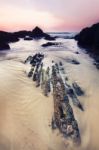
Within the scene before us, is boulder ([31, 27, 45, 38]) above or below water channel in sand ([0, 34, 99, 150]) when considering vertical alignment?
below

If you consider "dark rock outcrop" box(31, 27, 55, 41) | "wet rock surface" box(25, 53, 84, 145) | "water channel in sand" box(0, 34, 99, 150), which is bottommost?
"dark rock outcrop" box(31, 27, 55, 41)

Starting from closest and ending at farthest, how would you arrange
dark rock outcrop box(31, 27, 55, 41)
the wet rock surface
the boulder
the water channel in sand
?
the water channel in sand → the wet rock surface → dark rock outcrop box(31, 27, 55, 41) → the boulder

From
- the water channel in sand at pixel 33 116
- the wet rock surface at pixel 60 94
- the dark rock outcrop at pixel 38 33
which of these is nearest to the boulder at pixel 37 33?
the dark rock outcrop at pixel 38 33

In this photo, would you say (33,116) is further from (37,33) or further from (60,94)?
(37,33)

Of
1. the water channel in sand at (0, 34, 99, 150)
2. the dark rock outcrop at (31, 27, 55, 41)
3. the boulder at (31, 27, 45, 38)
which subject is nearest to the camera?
the water channel in sand at (0, 34, 99, 150)

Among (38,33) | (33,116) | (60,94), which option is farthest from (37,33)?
(33,116)

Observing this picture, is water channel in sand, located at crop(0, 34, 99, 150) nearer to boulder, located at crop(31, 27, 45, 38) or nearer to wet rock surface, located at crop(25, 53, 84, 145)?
wet rock surface, located at crop(25, 53, 84, 145)

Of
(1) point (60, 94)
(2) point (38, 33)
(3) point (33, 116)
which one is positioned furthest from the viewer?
(2) point (38, 33)

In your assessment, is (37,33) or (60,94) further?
(37,33)

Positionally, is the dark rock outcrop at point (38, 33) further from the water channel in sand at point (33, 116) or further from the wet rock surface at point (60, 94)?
the water channel in sand at point (33, 116)

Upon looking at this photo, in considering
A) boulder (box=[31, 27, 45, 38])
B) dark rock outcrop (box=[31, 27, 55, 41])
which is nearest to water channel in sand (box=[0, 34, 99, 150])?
dark rock outcrop (box=[31, 27, 55, 41])
